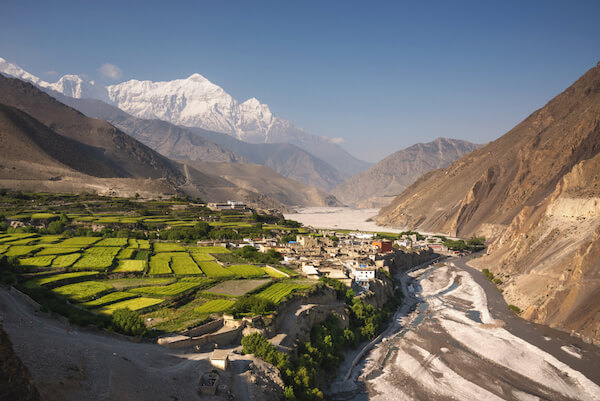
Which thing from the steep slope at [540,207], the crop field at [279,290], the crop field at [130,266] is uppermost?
the steep slope at [540,207]

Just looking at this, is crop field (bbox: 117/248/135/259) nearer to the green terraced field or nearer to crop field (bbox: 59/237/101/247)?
crop field (bbox: 59/237/101/247)

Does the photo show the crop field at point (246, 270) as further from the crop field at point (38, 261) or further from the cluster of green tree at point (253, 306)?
the crop field at point (38, 261)

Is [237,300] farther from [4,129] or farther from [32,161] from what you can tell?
[4,129]

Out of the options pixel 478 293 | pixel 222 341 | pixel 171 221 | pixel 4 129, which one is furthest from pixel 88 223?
pixel 4 129

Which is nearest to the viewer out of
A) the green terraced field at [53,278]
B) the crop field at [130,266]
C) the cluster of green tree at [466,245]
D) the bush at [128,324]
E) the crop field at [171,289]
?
the bush at [128,324]

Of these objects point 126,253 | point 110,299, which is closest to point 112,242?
point 126,253

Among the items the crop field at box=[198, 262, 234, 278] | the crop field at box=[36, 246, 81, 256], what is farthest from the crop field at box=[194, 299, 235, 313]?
the crop field at box=[36, 246, 81, 256]

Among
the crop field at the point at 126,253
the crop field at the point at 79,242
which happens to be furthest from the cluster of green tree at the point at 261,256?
the crop field at the point at 79,242
